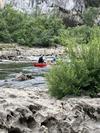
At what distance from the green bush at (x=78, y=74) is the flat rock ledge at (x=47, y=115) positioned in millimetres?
1095

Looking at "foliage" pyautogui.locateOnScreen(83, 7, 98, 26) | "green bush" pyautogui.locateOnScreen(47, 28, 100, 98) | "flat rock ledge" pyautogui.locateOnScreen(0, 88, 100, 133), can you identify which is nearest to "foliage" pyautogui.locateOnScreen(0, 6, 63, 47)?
"foliage" pyautogui.locateOnScreen(83, 7, 98, 26)

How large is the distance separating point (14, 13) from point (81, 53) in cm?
8205

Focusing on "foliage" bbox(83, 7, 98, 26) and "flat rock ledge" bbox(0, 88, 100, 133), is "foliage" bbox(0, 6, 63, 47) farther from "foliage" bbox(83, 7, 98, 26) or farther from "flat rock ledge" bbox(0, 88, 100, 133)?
"flat rock ledge" bbox(0, 88, 100, 133)

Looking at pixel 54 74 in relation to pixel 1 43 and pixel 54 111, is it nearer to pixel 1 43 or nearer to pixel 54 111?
pixel 54 111

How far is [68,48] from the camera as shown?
16750 mm

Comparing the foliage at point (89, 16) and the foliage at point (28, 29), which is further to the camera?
the foliage at point (89, 16)

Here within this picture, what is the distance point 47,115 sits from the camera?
1266cm

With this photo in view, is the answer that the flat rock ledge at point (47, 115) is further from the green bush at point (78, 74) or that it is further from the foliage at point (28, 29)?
the foliage at point (28, 29)

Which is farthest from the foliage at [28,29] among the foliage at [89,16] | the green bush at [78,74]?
the green bush at [78,74]

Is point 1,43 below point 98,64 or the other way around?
below

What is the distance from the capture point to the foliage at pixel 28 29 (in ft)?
280

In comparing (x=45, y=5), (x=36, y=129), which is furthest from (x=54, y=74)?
(x=45, y=5)

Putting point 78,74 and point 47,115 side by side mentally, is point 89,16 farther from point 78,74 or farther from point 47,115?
point 47,115

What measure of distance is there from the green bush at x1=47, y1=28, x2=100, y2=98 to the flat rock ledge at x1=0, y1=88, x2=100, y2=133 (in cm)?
109
